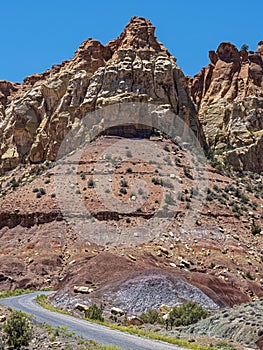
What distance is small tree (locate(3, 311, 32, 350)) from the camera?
69.2 ft

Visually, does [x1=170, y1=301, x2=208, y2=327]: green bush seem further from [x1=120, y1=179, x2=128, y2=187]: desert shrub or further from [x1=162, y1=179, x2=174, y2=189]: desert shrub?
[x1=162, y1=179, x2=174, y2=189]: desert shrub

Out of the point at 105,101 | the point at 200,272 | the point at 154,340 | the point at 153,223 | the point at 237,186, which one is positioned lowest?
the point at 154,340

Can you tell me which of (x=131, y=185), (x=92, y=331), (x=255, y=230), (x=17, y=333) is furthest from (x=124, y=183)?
(x=17, y=333)

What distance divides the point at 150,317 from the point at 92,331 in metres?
5.65

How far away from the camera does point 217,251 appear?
163 ft

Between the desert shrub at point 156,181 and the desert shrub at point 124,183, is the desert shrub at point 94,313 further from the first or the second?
the desert shrub at point 156,181

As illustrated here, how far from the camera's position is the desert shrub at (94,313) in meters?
29.8

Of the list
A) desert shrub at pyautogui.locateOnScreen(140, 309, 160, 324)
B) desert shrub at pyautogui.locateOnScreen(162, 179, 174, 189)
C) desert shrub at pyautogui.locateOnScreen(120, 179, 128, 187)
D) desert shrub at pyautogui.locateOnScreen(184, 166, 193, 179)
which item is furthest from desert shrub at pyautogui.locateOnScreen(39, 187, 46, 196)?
desert shrub at pyautogui.locateOnScreen(140, 309, 160, 324)

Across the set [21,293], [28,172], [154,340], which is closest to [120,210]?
[21,293]

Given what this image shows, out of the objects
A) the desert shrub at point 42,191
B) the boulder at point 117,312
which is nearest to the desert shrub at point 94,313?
the boulder at point 117,312

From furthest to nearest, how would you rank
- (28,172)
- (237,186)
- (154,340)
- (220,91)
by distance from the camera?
(220,91), (28,172), (237,186), (154,340)

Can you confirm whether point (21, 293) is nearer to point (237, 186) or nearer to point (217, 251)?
point (217, 251)

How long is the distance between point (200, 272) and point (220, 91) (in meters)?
57.5

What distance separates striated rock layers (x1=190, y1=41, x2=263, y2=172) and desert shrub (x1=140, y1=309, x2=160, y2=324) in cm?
5186
